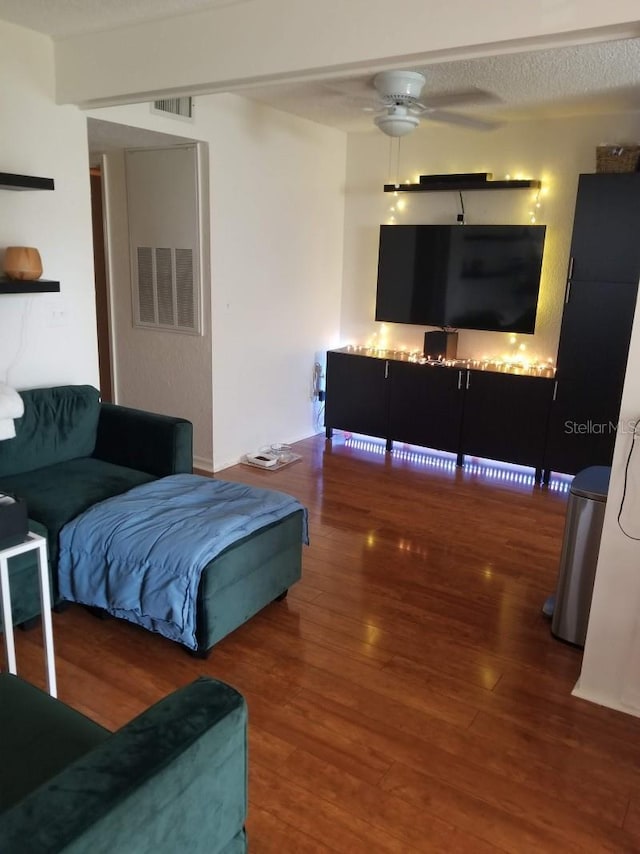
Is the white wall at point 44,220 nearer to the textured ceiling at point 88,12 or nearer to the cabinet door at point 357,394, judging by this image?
the textured ceiling at point 88,12

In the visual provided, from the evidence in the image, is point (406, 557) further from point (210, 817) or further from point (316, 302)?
point (316, 302)

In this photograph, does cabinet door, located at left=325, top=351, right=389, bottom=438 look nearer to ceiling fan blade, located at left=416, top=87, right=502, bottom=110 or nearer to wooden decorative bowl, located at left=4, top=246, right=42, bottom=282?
ceiling fan blade, located at left=416, top=87, right=502, bottom=110

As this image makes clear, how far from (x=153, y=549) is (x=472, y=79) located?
3.04 meters

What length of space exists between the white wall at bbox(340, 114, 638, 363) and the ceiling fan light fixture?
1.43 metres

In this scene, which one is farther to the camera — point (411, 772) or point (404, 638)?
point (404, 638)

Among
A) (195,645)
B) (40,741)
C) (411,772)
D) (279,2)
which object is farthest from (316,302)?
(40,741)

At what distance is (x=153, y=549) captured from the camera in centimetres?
253

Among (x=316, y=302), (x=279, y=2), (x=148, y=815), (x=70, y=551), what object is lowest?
(x=70, y=551)

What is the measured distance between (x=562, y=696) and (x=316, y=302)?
3841 mm

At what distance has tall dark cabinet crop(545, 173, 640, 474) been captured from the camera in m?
4.16

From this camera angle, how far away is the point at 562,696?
7.88 ft

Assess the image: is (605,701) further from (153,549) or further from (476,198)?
(476,198)

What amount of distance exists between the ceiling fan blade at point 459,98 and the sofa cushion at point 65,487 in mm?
2794

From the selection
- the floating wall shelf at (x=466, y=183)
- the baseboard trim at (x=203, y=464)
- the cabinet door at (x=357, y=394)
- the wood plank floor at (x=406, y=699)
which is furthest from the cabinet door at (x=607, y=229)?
the baseboard trim at (x=203, y=464)
